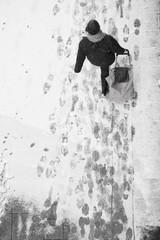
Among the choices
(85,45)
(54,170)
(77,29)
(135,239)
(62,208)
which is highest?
(77,29)

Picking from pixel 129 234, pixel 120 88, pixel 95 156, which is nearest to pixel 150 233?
pixel 129 234

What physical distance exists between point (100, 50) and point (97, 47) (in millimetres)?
71

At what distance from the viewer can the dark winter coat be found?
210 inches

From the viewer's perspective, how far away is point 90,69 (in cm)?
636

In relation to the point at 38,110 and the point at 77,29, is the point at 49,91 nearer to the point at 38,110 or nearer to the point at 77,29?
the point at 38,110

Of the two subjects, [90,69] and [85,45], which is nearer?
[85,45]

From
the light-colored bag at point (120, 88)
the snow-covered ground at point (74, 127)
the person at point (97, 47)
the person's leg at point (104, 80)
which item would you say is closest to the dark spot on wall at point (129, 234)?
the snow-covered ground at point (74, 127)

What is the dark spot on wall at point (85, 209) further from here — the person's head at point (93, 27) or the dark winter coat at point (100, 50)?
the person's head at point (93, 27)

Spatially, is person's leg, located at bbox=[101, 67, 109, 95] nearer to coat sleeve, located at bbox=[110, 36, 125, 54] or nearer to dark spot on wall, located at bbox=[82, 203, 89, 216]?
coat sleeve, located at bbox=[110, 36, 125, 54]

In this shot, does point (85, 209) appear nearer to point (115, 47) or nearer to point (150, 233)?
point (150, 233)

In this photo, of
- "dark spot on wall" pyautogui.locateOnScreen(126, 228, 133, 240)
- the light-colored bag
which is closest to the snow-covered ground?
"dark spot on wall" pyautogui.locateOnScreen(126, 228, 133, 240)

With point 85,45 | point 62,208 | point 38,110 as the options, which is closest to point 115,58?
point 85,45

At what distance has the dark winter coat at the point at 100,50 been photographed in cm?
534

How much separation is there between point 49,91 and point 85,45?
4.21ft
